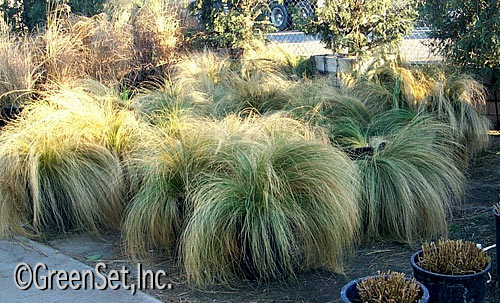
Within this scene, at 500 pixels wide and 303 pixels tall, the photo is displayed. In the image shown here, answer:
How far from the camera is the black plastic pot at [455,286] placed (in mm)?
3597

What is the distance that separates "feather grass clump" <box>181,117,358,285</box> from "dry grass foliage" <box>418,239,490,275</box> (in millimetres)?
725

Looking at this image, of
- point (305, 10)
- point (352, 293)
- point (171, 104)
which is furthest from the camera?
point (305, 10)

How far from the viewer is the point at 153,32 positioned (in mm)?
10484

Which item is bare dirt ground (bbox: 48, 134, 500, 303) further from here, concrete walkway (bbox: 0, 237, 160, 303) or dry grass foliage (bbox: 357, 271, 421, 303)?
dry grass foliage (bbox: 357, 271, 421, 303)

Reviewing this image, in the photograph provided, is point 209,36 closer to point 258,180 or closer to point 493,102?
point 493,102

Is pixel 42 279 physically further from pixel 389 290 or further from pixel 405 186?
pixel 405 186

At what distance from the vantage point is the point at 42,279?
450 centimetres

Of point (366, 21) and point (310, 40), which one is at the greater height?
point (366, 21)

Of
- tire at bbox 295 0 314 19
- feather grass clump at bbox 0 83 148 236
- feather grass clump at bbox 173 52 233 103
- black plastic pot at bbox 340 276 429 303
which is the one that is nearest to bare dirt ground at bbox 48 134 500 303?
A: feather grass clump at bbox 0 83 148 236

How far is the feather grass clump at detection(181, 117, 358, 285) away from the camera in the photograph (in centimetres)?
426

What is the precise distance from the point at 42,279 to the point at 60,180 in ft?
3.83

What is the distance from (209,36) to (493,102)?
4734mm

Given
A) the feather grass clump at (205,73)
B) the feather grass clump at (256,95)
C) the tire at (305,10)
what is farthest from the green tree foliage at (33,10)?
the feather grass clump at (256,95)

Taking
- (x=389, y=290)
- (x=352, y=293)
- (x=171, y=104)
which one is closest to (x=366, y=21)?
(x=171, y=104)
